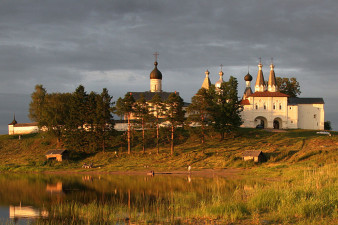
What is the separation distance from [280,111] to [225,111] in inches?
713

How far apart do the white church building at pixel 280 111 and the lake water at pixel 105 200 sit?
114 ft

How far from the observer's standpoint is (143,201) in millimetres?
23344

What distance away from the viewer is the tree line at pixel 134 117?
5138 centimetres

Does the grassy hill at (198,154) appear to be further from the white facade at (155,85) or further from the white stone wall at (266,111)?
the white facade at (155,85)

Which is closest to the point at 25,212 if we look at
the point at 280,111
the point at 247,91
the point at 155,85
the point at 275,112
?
the point at 275,112

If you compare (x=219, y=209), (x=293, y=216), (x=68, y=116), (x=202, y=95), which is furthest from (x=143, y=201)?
(x=68, y=116)

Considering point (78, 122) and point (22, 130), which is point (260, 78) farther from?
point (22, 130)

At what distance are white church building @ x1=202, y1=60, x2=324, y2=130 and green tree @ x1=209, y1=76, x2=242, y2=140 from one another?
11.9m

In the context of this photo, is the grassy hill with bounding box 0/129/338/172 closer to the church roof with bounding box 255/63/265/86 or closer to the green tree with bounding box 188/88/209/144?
the green tree with bounding box 188/88/209/144

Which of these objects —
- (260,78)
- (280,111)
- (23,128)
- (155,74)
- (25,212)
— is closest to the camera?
(25,212)

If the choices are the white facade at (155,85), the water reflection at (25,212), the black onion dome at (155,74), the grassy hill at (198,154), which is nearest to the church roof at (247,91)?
the grassy hill at (198,154)

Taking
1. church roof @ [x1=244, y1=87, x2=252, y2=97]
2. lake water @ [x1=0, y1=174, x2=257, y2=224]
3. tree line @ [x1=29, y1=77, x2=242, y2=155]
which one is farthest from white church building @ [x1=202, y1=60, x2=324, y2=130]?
lake water @ [x1=0, y1=174, x2=257, y2=224]

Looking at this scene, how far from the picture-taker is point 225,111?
54.8m

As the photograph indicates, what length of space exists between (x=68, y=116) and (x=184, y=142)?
57.1 ft
